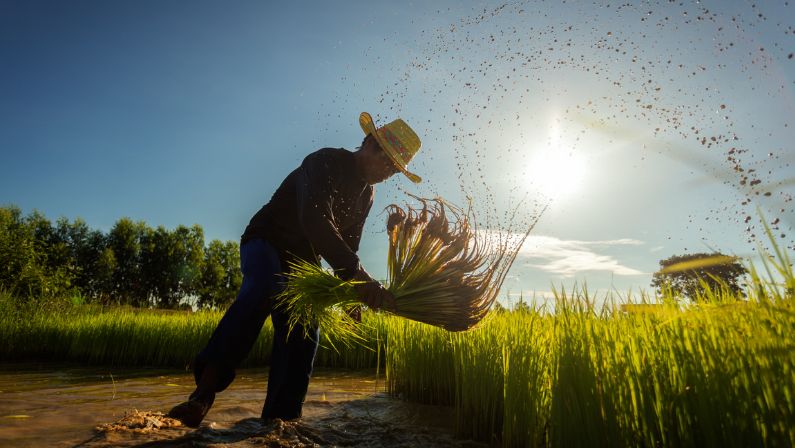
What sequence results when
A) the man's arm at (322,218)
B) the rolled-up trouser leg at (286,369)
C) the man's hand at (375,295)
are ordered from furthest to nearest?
the rolled-up trouser leg at (286,369) → the man's arm at (322,218) → the man's hand at (375,295)

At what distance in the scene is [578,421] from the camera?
214 centimetres

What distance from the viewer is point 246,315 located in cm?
299

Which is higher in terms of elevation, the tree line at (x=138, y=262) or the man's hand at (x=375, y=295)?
the tree line at (x=138, y=262)

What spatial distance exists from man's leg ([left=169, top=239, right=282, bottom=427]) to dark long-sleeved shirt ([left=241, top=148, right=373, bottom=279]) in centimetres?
16

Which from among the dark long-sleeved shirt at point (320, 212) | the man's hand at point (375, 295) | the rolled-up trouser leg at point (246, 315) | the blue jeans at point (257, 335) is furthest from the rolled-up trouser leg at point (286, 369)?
the man's hand at point (375, 295)

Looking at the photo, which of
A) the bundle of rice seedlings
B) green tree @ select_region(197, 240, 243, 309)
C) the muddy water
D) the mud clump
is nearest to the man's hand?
the bundle of rice seedlings

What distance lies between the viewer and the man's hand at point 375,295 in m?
2.57

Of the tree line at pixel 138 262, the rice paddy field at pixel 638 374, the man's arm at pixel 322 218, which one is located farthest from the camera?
the tree line at pixel 138 262

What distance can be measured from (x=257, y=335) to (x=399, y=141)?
5.14 ft

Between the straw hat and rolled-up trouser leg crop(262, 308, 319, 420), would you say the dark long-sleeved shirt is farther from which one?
rolled-up trouser leg crop(262, 308, 319, 420)

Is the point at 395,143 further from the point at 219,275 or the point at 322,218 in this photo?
the point at 219,275

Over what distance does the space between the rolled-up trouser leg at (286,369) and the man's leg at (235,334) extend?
0.28 metres

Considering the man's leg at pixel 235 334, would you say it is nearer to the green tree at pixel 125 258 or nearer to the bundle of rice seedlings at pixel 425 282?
the bundle of rice seedlings at pixel 425 282

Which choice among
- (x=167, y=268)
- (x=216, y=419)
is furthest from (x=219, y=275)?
(x=216, y=419)
